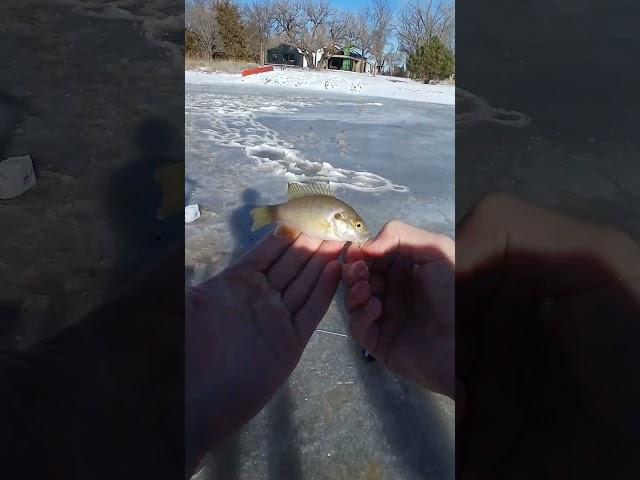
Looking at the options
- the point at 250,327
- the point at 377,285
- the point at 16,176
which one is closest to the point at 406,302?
the point at 377,285

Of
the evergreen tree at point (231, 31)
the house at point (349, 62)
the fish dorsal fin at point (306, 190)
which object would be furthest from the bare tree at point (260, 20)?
the fish dorsal fin at point (306, 190)

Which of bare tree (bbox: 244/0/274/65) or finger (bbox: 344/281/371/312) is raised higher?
bare tree (bbox: 244/0/274/65)

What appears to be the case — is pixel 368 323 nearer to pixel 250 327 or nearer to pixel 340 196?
pixel 250 327

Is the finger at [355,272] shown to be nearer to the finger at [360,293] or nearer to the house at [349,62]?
the finger at [360,293]

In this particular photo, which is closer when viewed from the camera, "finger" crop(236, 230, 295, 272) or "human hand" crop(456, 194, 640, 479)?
"human hand" crop(456, 194, 640, 479)

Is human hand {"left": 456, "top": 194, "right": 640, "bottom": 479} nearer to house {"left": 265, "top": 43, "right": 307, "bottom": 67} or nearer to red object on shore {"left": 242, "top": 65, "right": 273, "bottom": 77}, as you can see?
red object on shore {"left": 242, "top": 65, "right": 273, "bottom": 77}

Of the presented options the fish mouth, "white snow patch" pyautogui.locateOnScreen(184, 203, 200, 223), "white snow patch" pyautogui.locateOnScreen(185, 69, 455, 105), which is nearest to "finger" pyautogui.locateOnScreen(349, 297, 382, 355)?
the fish mouth

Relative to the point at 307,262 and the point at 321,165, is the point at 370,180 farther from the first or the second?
the point at 307,262
